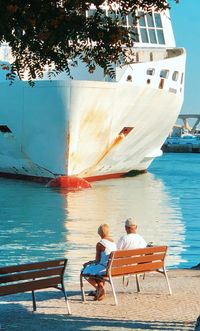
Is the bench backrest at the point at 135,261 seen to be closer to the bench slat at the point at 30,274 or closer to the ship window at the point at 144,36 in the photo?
the bench slat at the point at 30,274

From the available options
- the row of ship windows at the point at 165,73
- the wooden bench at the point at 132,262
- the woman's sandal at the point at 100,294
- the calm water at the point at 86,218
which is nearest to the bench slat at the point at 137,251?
the wooden bench at the point at 132,262

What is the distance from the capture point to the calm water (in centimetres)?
1942

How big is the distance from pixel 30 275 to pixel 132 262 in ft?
4.69

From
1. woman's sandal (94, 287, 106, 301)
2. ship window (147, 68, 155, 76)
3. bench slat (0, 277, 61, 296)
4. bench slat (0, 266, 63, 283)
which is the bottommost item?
woman's sandal (94, 287, 106, 301)

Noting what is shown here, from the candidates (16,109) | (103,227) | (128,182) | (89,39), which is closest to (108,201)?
(16,109)

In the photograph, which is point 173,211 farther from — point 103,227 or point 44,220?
point 103,227

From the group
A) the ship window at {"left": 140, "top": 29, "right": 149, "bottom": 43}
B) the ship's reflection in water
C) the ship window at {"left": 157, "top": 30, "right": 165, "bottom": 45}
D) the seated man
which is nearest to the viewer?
the seated man

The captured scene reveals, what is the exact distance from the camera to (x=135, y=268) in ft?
33.9

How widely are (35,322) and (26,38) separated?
3.24 m

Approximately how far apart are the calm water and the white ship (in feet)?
4.22

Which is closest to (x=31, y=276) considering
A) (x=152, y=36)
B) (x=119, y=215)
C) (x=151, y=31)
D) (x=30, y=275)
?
(x=30, y=275)

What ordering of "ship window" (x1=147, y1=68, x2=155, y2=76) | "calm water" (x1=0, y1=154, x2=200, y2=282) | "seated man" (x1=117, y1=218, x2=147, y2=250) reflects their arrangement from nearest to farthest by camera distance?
"seated man" (x1=117, y1=218, x2=147, y2=250)
"calm water" (x1=0, y1=154, x2=200, y2=282)
"ship window" (x1=147, y1=68, x2=155, y2=76)

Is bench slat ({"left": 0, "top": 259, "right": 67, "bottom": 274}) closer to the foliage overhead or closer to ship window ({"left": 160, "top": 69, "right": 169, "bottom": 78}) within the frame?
the foliage overhead

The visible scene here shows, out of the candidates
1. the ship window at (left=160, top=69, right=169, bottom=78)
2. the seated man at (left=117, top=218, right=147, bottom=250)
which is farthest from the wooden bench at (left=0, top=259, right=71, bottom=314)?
the ship window at (left=160, top=69, right=169, bottom=78)
